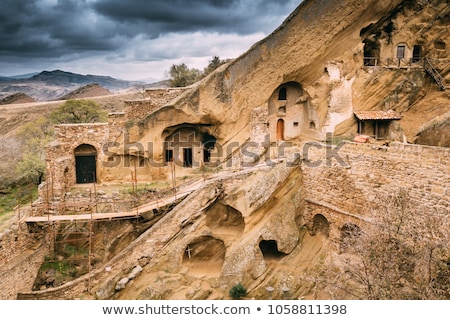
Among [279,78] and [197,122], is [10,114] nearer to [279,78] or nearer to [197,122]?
[197,122]

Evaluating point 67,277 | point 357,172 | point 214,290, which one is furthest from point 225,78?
point 67,277

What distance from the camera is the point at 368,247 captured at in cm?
1060

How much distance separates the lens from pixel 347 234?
45.3 feet

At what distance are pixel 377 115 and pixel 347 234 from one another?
744cm

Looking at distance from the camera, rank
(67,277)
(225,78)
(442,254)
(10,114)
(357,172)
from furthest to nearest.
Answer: (10,114)
(225,78)
(67,277)
(357,172)
(442,254)

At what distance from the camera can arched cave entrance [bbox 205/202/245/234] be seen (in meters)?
15.0

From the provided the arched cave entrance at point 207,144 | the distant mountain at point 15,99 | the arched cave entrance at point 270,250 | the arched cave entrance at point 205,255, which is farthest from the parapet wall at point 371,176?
the distant mountain at point 15,99

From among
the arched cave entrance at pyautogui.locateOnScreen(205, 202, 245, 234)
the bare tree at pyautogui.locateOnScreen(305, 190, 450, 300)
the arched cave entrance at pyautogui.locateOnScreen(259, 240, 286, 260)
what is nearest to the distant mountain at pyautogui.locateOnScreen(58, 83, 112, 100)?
the arched cave entrance at pyautogui.locateOnScreen(205, 202, 245, 234)

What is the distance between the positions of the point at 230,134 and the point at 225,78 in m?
2.62

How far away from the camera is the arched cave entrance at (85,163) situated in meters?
18.8

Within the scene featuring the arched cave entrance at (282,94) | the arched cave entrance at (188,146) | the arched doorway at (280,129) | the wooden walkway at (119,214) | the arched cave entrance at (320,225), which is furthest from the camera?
the arched doorway at (280,129)

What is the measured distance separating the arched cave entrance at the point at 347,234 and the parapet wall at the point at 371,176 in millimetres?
295

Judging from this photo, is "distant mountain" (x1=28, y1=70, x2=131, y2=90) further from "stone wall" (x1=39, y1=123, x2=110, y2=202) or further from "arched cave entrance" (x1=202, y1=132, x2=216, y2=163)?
"arched cave entrance" (x1=202, y1=132, x2=216, y2=163)

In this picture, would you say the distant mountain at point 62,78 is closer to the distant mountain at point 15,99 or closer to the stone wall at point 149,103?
the distant mountain at point 15,99
